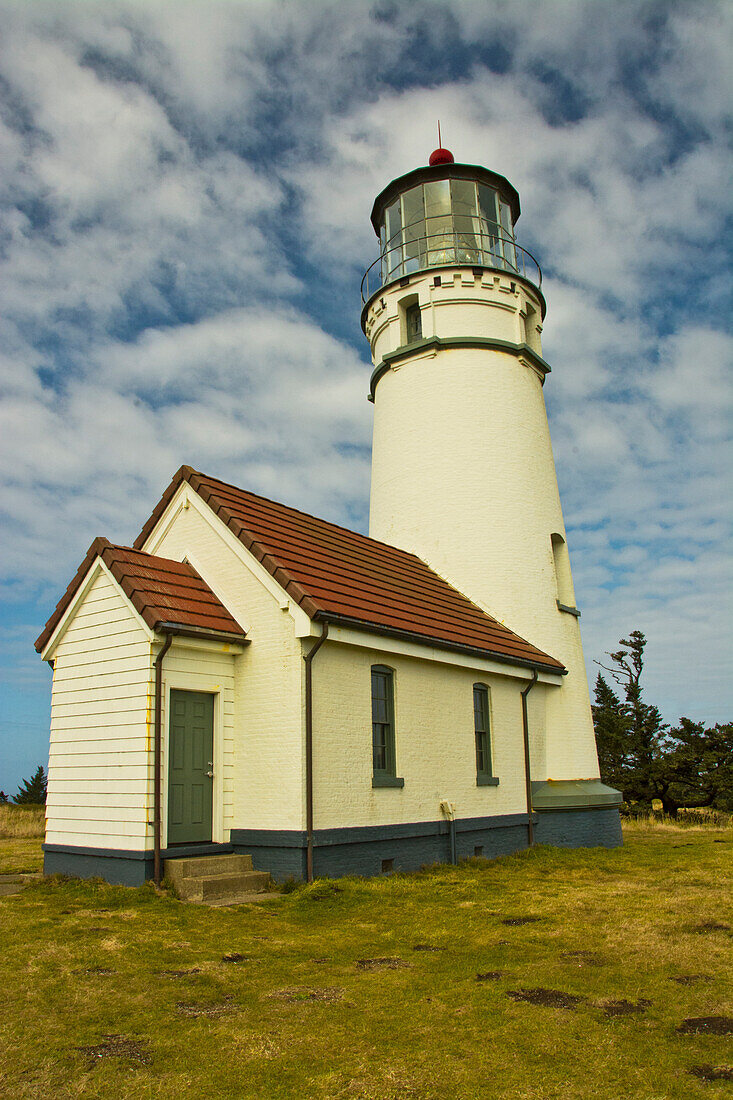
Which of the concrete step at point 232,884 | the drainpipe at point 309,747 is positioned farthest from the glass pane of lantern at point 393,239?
the concrete step at point 232,884

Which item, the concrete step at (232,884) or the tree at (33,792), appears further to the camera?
the tree at (33,792)

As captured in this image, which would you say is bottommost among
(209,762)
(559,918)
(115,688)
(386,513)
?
(559,918)

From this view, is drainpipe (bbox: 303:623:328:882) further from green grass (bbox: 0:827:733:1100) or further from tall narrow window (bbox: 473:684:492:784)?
tall narrow window (bbox: 473:684:492:784)

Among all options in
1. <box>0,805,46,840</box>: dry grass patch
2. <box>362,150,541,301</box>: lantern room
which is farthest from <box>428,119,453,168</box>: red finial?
<box>0,805,46,840</box>: dry grass patch

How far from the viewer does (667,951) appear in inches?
276

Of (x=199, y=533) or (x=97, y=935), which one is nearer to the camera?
(x=97, y=935)

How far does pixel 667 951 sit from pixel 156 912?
520 cm

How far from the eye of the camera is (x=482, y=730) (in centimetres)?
1456

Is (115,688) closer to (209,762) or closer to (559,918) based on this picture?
(209,762)

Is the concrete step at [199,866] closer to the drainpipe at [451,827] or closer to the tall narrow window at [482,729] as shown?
the drainpipe at [451,827]

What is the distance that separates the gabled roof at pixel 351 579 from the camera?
11297mm

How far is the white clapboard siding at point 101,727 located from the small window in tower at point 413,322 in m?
10.9

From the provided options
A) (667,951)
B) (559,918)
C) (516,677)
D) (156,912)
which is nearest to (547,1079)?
(667,951)

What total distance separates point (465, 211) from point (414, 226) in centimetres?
130
